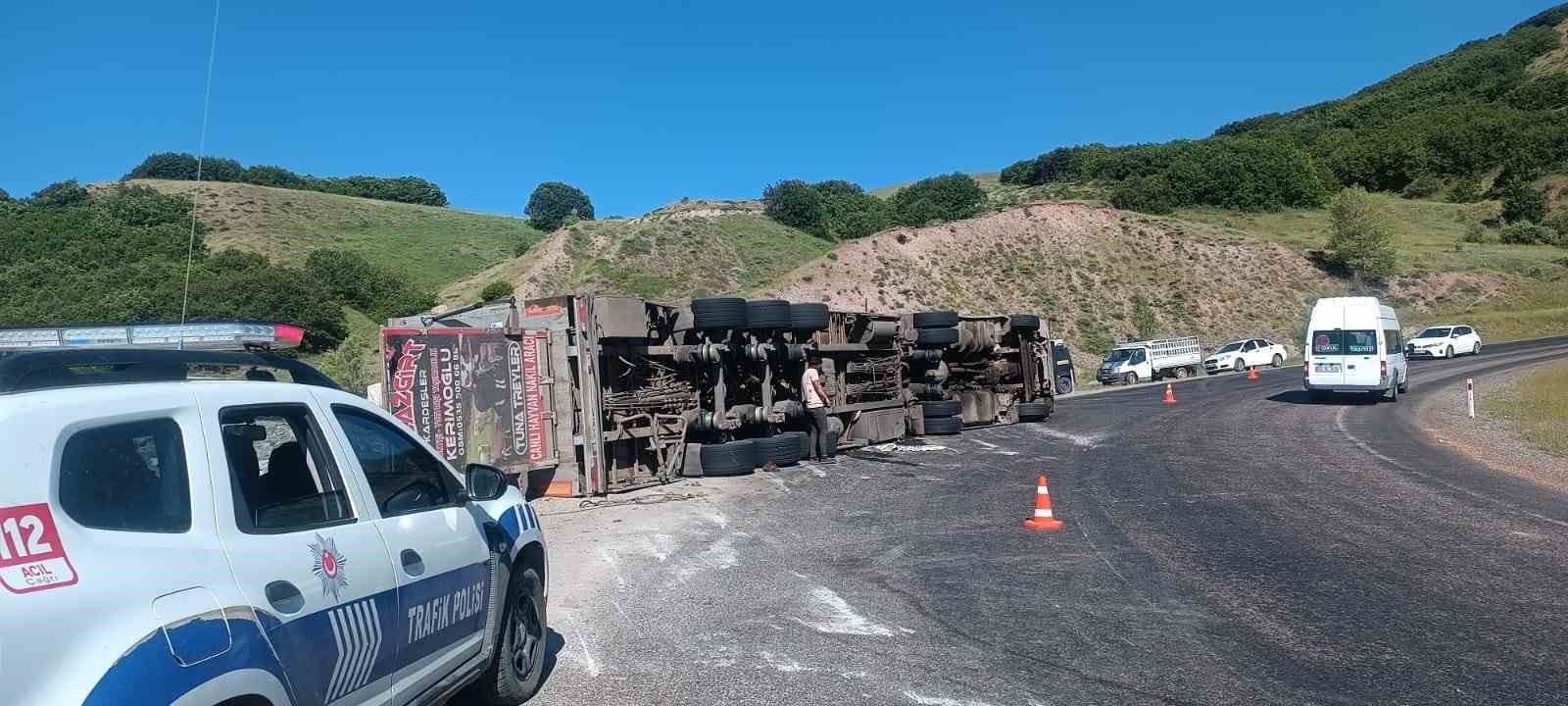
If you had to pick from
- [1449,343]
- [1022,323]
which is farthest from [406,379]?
[1449,343]

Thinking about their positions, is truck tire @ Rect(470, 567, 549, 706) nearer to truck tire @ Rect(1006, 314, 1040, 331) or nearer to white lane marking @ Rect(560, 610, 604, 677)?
white lane marking @ Rect(560, 610, 604, 677)

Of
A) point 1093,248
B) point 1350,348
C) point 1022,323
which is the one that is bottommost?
point 1350,348

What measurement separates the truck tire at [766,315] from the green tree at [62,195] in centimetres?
6513

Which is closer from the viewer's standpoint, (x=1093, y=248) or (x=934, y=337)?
(x=934, y=337)

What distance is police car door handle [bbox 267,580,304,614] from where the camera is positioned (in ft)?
10.7

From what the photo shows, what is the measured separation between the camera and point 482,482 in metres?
4.98

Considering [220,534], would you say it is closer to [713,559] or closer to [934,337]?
[713,559]

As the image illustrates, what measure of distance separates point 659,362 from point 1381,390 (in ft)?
65.6

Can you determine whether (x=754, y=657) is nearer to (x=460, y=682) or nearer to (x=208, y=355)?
(x=460, y=682)

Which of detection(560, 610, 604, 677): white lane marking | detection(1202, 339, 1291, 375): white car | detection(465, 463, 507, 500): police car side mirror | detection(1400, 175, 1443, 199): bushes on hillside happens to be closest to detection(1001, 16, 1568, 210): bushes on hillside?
detection(1400, 175, 1443, 199): bushes on hillside

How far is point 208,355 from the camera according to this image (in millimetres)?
3766

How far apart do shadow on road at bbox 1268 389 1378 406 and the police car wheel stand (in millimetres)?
25804

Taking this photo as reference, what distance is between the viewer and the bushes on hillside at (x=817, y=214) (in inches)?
3216

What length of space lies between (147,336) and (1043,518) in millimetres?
8762
